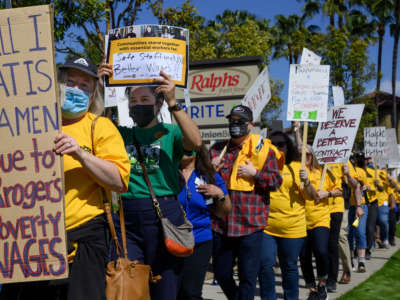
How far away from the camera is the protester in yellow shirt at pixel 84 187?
294cm

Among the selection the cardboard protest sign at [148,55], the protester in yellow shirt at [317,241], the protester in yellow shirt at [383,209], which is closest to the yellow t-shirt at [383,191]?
the protester in yellow shirt at [383,209]

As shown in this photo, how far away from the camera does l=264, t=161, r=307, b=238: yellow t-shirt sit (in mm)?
6289

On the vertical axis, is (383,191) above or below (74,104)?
below

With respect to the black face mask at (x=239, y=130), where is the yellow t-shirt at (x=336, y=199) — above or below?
below

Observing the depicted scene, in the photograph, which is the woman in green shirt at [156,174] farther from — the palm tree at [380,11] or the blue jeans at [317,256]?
the palm tree at [380,11]

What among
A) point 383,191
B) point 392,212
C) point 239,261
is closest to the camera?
point 239,261

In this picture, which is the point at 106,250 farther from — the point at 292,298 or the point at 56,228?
the point at 292,298

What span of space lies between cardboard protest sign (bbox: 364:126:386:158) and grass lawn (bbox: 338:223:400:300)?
307cm

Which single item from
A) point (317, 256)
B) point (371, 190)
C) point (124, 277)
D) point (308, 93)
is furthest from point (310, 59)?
point (371, 190)

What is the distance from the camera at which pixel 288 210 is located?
6.43 metres

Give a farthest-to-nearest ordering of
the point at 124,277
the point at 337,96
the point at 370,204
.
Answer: the point at 370,204 → the point at 337,96 → the point at 124,277

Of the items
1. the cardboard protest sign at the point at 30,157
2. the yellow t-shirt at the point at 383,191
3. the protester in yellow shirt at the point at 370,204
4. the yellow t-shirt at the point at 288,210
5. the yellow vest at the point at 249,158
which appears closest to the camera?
the cardboard protest sign at the point at 30,157

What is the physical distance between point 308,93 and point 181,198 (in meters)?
3.10

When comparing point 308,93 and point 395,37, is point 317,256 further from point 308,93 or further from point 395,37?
point 395,37
